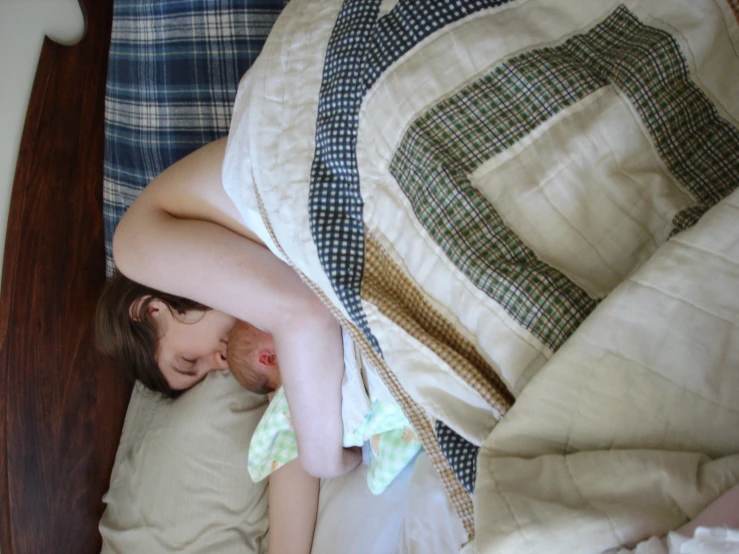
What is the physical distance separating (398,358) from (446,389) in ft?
0.20

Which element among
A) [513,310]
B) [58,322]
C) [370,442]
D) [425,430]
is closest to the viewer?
[513,310]

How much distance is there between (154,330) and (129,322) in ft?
0.16

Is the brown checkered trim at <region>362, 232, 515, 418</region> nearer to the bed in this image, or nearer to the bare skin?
Answer: the bed

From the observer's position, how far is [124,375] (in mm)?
1253

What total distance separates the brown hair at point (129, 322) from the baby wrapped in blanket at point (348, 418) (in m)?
0.13

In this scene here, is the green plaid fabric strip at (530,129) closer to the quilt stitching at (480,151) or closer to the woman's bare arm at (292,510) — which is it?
the quilt stitching at (480,151)

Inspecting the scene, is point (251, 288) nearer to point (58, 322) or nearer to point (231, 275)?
point (231, 275)

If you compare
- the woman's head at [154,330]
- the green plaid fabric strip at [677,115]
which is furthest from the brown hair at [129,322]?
the green plaid fabric strip at [677,115]

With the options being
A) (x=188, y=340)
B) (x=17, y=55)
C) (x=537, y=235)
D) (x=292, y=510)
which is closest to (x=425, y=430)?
(x=537, y=235)

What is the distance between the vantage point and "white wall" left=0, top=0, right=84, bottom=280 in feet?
3.68

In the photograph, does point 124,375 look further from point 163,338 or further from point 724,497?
point 724,497

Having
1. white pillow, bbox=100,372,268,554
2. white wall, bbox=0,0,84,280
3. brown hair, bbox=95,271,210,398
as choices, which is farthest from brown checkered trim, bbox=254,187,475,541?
white wall, bbox=0,0,84,280

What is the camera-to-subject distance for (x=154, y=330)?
3.72 feet

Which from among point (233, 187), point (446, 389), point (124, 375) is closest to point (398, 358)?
point (446, 389)
